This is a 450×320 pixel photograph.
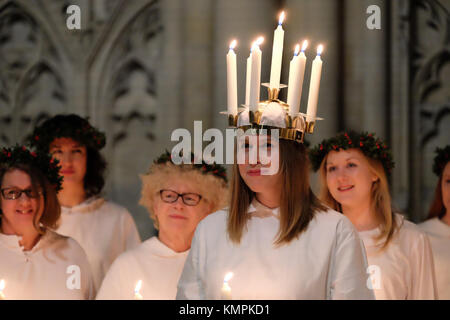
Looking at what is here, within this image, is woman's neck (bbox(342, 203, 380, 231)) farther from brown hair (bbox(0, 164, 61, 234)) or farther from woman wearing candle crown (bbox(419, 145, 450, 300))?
brown hair (bbox(0, 164, 61, 234))

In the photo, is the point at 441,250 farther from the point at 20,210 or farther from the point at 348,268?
the point at 20,210

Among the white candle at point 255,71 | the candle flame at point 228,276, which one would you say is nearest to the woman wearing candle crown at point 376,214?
the candle flame at point 228,276

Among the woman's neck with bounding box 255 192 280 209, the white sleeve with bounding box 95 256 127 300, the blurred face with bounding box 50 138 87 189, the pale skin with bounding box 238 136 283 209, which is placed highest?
the blurred face with bounding box 50 138 87 189

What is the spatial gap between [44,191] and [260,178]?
1787mm

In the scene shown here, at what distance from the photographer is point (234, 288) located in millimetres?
3510

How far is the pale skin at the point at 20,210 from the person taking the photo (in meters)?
4.79

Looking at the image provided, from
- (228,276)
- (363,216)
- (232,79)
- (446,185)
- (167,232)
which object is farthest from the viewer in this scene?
(446,185)

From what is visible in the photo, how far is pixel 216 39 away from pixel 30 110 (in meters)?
2.03

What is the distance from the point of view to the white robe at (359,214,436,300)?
497 cm

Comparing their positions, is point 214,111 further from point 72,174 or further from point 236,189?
point 236,189

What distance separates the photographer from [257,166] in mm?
3551

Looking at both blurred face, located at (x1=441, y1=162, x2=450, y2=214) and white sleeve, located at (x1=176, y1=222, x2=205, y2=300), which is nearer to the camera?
white sleeve, located at (x1=176, y1=222, x2=205, y2=300)

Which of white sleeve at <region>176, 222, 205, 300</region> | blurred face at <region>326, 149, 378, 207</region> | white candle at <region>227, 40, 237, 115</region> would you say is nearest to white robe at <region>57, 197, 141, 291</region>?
blurred face at <region>326, 149, 378, 207</region>

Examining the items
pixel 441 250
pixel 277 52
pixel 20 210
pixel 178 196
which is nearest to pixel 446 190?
pixel 441 250
